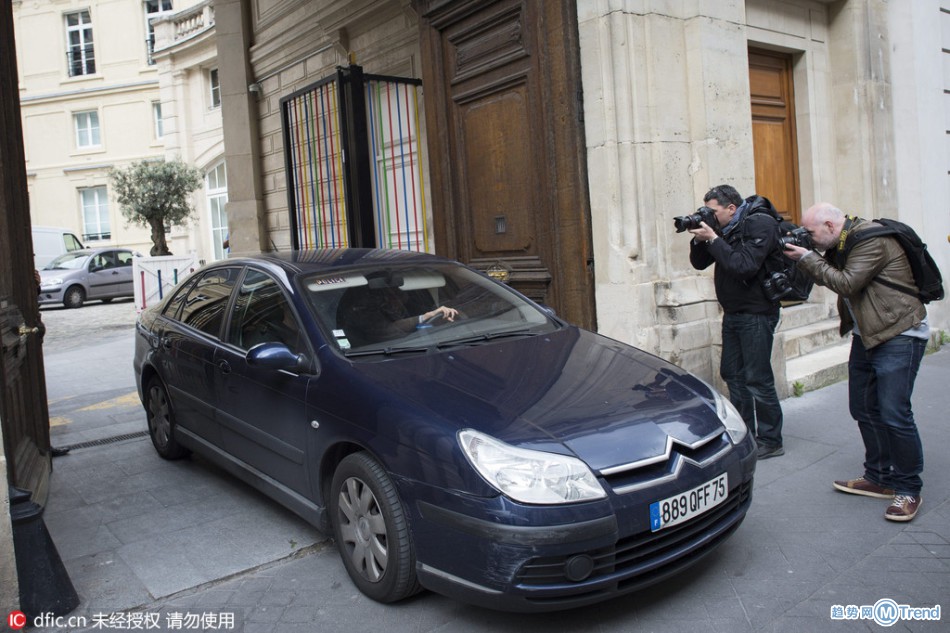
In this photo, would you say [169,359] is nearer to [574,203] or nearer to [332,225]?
[574,203]

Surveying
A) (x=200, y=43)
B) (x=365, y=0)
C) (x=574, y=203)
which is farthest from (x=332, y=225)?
(x=200, y=43)

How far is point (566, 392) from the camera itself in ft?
12.0

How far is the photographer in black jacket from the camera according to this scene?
4.99 m

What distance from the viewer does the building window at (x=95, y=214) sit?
3297 centimetres

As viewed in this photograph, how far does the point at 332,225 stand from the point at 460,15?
3353mm

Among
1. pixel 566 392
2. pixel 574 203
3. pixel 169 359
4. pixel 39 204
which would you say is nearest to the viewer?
pixel 566 392

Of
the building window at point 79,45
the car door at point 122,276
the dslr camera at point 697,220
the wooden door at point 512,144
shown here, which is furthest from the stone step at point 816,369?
the building window at point 79,45

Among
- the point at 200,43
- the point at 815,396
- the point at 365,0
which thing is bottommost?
the point at 815,396

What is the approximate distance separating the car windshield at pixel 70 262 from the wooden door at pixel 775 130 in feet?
64.8

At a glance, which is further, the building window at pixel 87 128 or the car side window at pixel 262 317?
the building window at pixel 87 128

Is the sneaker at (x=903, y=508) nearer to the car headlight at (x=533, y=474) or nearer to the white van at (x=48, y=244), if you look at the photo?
the car headlight at (x=533, y=474)

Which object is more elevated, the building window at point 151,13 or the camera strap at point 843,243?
the building window at point 151,13

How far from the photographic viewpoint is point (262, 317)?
181 inches

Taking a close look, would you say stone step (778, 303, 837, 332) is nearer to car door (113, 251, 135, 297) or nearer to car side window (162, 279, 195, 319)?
car side window (162, 279, 195, 319)
